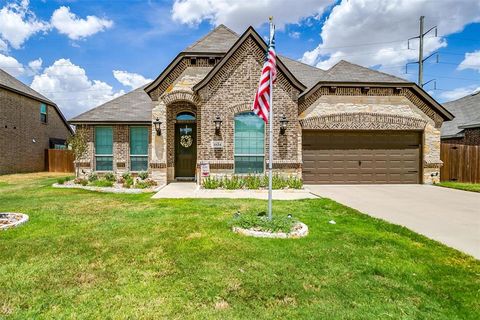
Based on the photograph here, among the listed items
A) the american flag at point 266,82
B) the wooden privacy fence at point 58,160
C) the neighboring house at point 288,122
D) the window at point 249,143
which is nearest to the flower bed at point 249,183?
the neighboring house at point 288,122

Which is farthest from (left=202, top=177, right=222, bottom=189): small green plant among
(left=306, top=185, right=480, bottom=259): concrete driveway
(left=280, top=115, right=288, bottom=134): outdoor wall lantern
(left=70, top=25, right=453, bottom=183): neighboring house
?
(left=306, top=185, right=480, bottom=259): concrete driveway

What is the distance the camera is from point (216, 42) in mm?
13891

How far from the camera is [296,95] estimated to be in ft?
40.5

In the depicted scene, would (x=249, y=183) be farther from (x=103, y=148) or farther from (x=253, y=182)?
(x=103, y=148)

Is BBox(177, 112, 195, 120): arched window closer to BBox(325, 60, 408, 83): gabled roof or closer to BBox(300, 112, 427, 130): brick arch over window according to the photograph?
BBox(300, 112, 427, 130): brick arch over window

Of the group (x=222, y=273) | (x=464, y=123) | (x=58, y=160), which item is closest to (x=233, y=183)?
(x=222, y=273)

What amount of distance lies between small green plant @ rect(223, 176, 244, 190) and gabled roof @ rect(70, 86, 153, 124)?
21.6ft

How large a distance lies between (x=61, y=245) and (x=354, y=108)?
41.7 ft

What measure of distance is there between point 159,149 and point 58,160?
49.7 feet

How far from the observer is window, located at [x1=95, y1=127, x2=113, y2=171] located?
15.6m

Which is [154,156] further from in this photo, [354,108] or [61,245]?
[354,108]

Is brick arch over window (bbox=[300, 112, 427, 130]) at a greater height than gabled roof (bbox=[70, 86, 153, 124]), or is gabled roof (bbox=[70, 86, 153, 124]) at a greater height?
gabled roof (bbox=[70, 86, 153, 124])

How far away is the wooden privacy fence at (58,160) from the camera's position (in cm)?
2224

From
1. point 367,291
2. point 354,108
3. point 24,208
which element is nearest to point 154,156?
point 24,208
